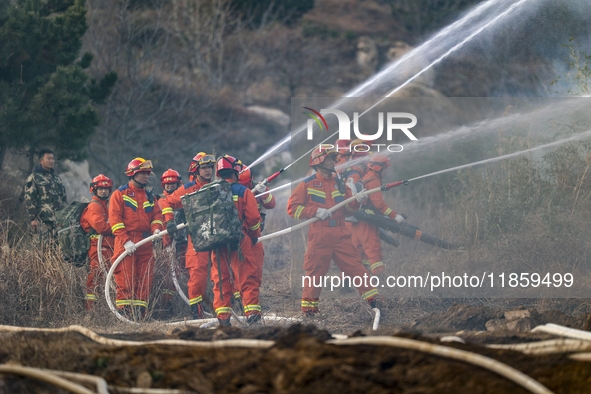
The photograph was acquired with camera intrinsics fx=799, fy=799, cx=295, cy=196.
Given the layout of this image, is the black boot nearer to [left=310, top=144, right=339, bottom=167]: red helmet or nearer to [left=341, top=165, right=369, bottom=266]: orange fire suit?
[left=310, top=144, right=339, bottom=167]: red helmet

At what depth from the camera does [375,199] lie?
1016 centimetres

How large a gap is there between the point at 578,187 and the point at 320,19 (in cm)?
2387

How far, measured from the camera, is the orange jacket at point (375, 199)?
10.1 meters

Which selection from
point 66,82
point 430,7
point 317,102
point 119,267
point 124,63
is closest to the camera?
point 119,267

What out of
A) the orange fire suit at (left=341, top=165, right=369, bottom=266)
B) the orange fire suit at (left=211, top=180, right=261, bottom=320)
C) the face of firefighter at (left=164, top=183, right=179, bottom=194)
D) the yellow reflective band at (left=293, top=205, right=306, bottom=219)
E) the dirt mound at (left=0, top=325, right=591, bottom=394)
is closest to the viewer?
the dirt mound at (left=0, top=325, right=591, bottom=394)

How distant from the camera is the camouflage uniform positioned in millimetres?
10094

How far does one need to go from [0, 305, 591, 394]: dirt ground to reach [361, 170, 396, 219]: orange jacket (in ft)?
17.1

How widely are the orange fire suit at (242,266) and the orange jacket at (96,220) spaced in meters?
1.57

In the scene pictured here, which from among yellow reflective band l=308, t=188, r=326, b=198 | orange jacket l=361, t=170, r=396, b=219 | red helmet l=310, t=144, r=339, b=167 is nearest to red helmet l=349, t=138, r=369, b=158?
orange jacket l=361, t=170, r=396, b=219

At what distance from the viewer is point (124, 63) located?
69.2ft

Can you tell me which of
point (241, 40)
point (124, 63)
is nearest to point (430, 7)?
point (241, 40)

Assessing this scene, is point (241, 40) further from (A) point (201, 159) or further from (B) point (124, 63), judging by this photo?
(A) point (201, 159)

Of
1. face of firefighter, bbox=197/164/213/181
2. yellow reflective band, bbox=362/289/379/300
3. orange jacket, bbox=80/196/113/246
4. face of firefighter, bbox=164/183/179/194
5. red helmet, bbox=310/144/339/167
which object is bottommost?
yellow reflective band, bbox=362/289/379/300

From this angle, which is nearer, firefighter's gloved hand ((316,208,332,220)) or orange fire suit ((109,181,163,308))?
orange fire suit ((109,181,163,308))
